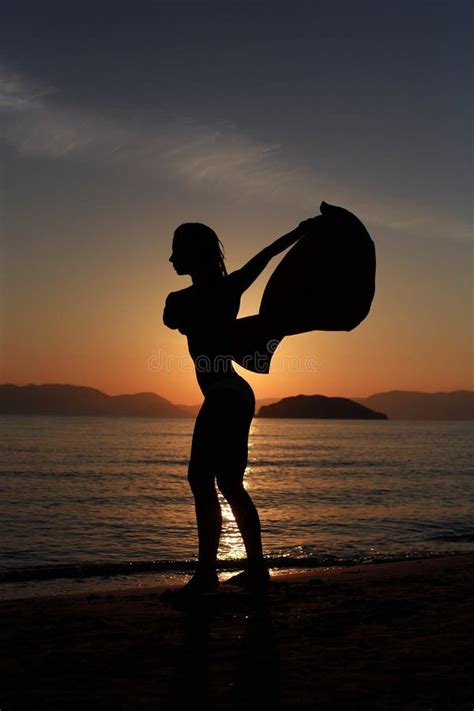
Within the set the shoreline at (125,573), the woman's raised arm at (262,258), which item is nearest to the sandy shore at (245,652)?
the woman's raised arm at (262,258)

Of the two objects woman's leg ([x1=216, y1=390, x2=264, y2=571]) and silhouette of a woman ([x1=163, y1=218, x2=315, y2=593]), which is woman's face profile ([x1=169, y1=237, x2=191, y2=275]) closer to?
silhouette of a woman ([x1=163, y1=218, x2=315, y2=593])

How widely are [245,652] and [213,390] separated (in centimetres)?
175

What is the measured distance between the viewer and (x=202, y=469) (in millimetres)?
4773

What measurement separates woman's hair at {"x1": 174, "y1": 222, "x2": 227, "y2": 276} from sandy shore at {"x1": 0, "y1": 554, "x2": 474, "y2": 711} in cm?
247

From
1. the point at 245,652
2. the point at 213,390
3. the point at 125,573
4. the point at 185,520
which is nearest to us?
the point at 245,652

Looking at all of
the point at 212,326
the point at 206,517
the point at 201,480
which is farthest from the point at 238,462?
the point at 212,326

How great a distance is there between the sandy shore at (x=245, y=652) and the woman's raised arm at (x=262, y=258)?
2307 millimetres

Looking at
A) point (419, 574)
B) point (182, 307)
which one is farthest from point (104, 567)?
point (182, 307)

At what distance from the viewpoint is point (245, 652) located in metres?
3.82

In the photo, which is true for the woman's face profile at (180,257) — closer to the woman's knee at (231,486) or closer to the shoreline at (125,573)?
the woman's knee at (231,486)

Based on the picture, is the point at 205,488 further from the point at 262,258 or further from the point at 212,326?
the point at 262,258

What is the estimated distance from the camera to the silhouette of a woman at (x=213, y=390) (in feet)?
15.5

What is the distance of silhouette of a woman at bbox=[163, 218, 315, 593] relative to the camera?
4734 mm

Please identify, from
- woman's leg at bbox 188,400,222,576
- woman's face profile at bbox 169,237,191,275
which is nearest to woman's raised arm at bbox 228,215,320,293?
woman's face profile at bbox 169,237,191,275
